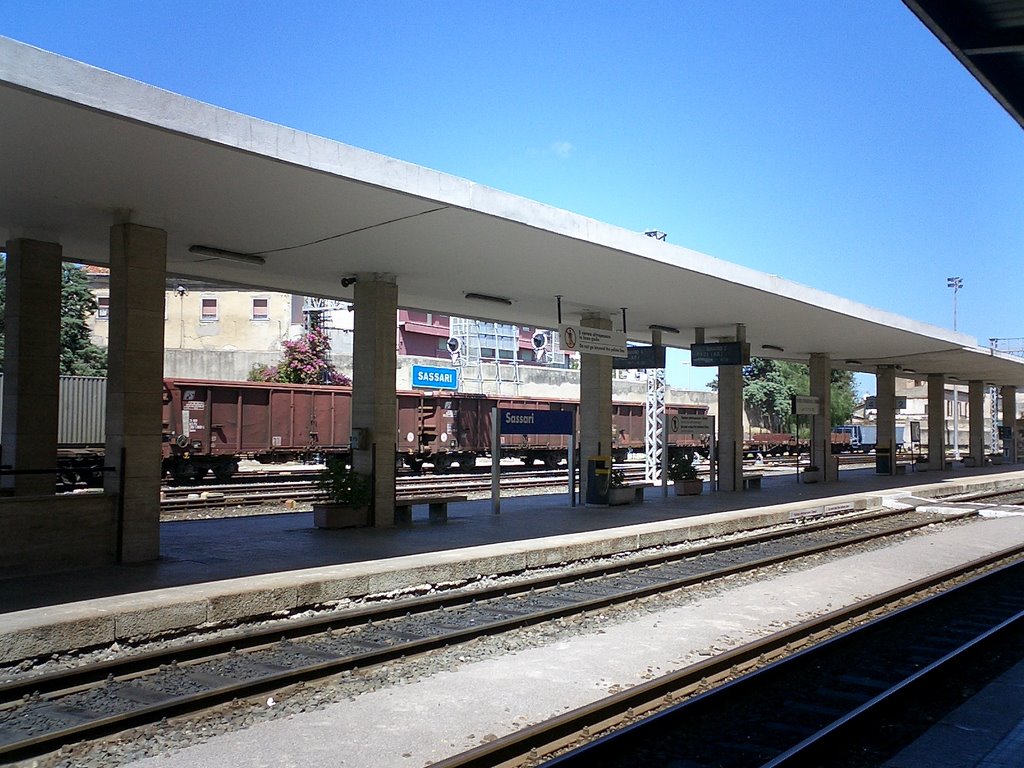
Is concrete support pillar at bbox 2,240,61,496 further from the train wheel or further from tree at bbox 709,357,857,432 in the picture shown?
tree at bbox 709,357,857,432

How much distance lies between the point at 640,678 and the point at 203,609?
422 centimetres

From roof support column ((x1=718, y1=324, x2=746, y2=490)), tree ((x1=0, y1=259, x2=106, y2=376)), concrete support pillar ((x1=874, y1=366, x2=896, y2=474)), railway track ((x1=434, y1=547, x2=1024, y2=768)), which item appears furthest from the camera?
tree ((x1=0, y1=259, x2=106, y2=376))

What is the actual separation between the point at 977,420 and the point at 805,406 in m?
20.4

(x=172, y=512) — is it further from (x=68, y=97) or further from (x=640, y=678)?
(x=640, y=678)

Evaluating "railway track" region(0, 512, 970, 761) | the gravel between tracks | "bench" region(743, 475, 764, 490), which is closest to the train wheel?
"bench" region(743, 475, 764, 490)

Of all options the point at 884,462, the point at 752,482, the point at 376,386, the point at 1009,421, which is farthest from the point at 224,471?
the point at 1009,421

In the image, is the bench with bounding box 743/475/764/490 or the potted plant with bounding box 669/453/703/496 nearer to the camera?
the potted plant with bounding box 669/453/703/496

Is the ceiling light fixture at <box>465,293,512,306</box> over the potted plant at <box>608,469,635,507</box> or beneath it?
over

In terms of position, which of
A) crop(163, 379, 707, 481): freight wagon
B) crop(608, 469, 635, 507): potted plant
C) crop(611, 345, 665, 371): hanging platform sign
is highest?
crop(611, 345, 665, 371): hanging platform sign

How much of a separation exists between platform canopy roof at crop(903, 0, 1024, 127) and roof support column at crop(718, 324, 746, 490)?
17.4 m

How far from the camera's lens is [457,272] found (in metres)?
15.1

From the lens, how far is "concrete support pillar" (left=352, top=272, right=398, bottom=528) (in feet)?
48.7

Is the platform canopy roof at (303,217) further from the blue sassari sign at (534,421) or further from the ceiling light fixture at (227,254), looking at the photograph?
the blue sassari sign at (534,421)

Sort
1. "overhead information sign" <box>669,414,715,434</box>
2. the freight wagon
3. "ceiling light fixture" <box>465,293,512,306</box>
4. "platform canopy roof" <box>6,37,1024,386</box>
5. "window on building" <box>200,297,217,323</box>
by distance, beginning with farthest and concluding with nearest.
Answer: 1. "window on building" <box>200,297,217,323</box>
2. the freight wagon
3. "overhead information sign" <box>669,414,715,434</box>
4. "ceiling light fixture" <box>465,293,512,306</box>
5. "platform canopy roof" <box>6,37,1024,386</box>
